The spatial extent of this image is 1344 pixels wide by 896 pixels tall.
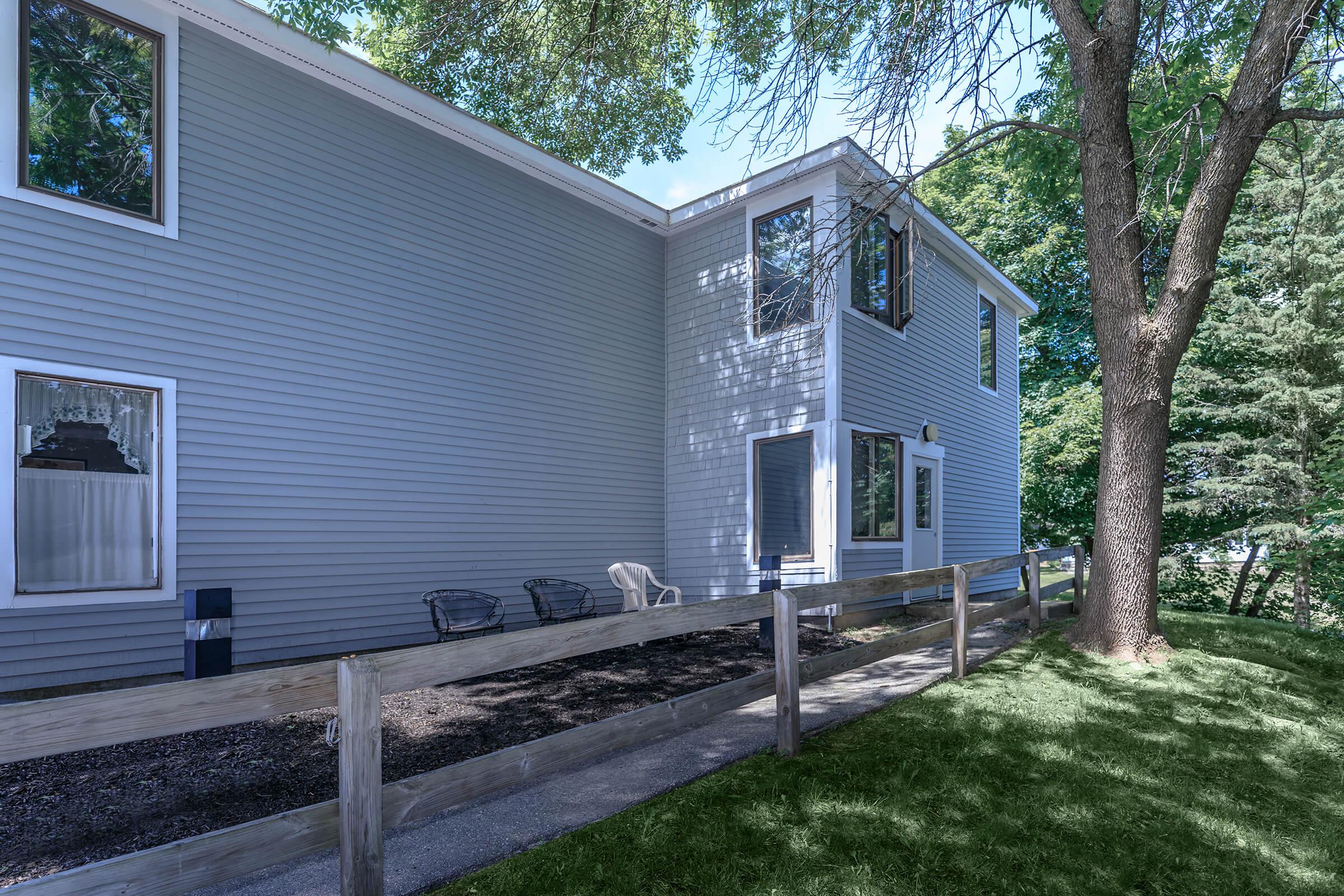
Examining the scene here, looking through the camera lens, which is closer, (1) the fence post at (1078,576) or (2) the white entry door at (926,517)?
(1) the fence post at (1078,576)

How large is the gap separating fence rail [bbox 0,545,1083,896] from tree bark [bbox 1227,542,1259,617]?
627 inches

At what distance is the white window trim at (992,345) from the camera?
42.9ft

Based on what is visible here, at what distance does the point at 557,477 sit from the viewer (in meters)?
9.34

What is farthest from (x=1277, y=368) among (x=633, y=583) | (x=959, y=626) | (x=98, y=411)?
(x=98, y=411)

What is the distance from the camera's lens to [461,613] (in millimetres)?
7957

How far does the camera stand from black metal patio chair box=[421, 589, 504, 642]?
7453mm

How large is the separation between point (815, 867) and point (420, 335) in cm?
681

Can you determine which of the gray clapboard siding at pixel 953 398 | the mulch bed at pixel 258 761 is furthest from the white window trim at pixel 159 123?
the gray clapboard siding at pixel 953 398

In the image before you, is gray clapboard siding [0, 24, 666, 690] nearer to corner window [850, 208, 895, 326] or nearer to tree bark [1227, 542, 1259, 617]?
corner window [850, 208, 895, 326]

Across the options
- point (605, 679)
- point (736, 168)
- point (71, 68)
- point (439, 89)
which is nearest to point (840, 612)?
point (605, 679)

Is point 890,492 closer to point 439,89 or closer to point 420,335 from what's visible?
point 420,335

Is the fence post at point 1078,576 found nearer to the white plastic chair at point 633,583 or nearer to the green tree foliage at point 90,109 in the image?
the white plastic chair at point 633,583

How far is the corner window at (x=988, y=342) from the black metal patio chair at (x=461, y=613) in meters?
9.57

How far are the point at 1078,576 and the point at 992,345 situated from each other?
5.94 meters
